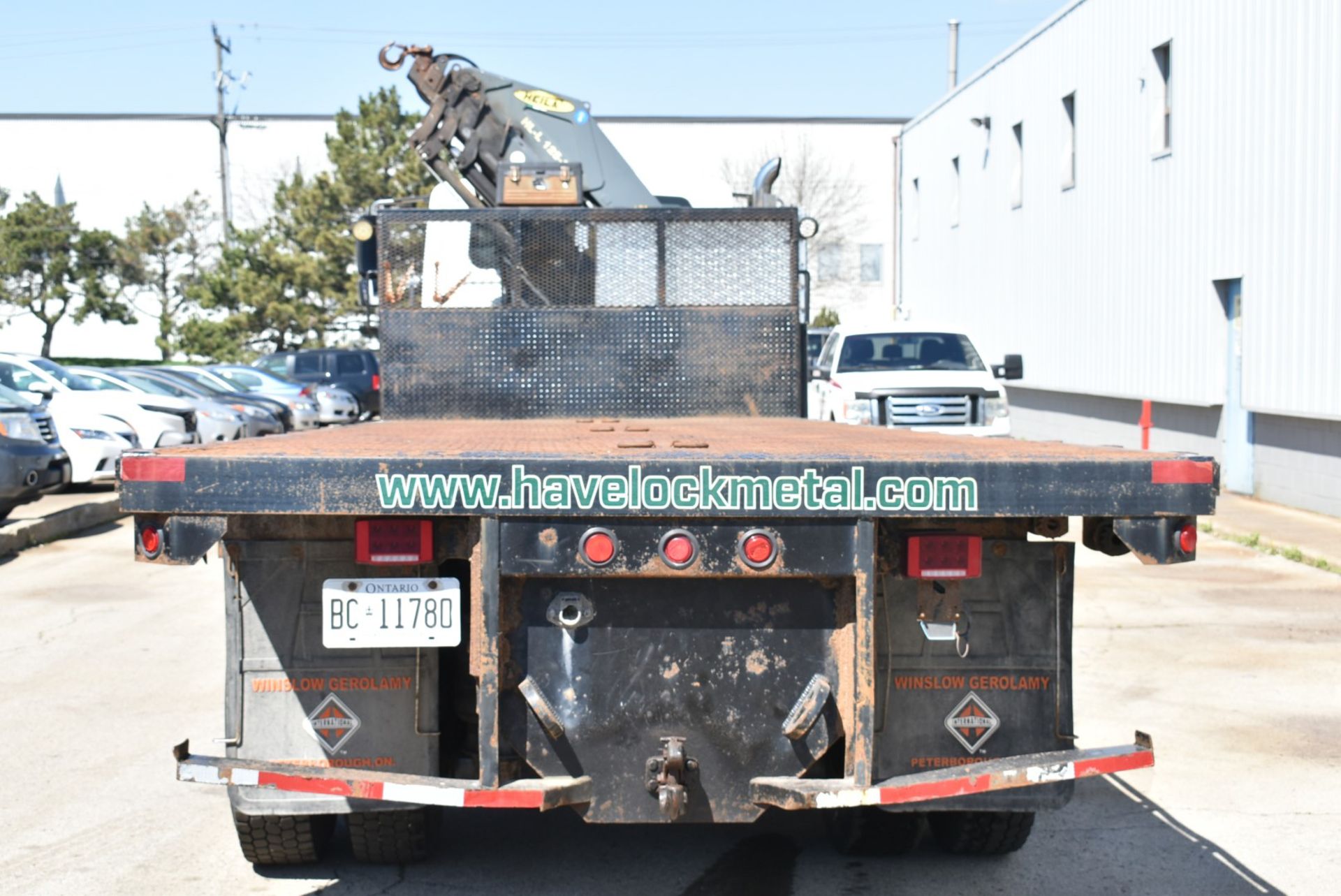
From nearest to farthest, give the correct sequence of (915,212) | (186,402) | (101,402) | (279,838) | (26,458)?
(279,838) → (26,458) → (101,402) → (186,402) → (915,212)

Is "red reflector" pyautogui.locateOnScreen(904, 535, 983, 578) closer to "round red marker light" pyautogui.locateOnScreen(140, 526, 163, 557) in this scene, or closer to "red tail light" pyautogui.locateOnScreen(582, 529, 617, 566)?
"red tail light" pyautogui.locateOnScreen(582, 529, 617, 566)

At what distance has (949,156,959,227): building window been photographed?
34125mm

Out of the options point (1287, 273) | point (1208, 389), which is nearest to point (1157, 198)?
point (1208, 389)

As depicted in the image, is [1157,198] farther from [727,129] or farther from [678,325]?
[727,129]

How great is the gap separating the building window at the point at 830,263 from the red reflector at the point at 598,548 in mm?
50484

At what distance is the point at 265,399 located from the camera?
2567cm

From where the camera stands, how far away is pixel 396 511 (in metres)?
4.15

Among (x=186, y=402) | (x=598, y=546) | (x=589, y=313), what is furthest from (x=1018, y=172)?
(x=598, y=546)

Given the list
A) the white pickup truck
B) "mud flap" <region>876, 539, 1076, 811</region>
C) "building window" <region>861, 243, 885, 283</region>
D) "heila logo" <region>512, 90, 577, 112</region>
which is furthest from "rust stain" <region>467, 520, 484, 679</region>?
"building window" <region>861, 243, 885, 283</region>

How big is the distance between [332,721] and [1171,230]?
719 inches

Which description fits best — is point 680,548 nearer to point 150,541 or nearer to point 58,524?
point 150,541

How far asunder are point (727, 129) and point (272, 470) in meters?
49.9

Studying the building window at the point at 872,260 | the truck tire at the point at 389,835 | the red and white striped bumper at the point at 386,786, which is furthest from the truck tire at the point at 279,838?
the building window at the point at 872,260

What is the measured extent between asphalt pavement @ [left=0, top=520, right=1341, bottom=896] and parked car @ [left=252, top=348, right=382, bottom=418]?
2242 cm
